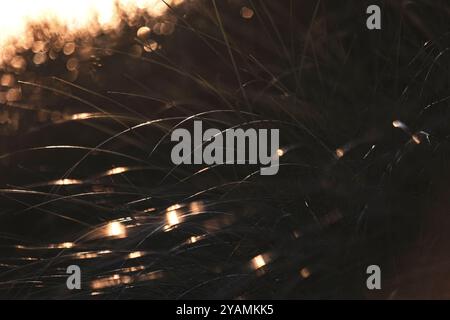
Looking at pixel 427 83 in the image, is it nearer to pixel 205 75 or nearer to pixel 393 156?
pixel 393 156

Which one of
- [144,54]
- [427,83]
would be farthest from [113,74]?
[427,83]

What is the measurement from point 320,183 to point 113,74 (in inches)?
76.5

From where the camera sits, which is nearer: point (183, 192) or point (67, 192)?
point (183, 192)

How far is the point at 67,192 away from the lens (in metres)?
2.94

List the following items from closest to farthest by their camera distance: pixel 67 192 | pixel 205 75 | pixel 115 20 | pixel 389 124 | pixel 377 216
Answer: pixel 377 216 < pixel 389 124 < pixel 67 192 < pixel 205 75 < pixel 115 20

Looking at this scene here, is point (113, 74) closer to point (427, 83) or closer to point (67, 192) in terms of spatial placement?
point (67, 192)

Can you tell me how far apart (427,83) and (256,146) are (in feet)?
1.79

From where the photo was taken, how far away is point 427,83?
7.54ft

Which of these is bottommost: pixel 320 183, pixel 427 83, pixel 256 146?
pixel 320 183

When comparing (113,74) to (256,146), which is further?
(113,74)
